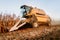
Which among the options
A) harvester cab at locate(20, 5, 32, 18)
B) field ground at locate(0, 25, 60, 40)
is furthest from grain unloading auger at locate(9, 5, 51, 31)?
field ground at locate(0, 25, 60, 40)

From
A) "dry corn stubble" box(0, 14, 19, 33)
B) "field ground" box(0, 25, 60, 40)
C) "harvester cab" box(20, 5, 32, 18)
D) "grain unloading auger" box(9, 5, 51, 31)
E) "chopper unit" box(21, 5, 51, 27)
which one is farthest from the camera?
"harvester cab" box(20, 5, 32, 18)

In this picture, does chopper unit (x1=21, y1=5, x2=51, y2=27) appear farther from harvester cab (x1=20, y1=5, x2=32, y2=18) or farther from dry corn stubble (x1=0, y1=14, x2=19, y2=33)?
dry corn stubble (x1=0, y1=14, x2=19, y2=33)

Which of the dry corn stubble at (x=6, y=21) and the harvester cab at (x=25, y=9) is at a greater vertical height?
the harvester cab at (x=25, y=9)

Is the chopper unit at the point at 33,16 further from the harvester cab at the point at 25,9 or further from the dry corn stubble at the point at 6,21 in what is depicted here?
the dry corn stubble at the point at 6,21

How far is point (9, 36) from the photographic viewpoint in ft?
27.6

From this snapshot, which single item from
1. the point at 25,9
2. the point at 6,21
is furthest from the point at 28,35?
the point at 25,9

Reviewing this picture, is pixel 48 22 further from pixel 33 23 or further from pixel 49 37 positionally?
pixel 49 37

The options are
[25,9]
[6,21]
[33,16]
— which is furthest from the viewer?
[25,9]

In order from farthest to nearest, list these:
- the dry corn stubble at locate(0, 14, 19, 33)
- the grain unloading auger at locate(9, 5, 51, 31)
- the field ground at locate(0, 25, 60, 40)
Result: the grain unloading auger at locate(9, 5, 51, 31), the dry corn stubble at locate(0, 14, 19, 33), the field ground at locate(0, 25, 60, 40)

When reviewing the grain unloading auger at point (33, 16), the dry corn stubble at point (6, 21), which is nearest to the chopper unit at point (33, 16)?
the grain unloading auger at point (33, 16)

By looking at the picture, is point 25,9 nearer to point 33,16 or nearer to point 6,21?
point 33,16

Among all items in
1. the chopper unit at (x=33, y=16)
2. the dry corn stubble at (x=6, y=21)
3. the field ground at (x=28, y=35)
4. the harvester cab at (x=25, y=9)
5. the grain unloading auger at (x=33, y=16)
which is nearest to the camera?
the field ground at (x=28, y=35)

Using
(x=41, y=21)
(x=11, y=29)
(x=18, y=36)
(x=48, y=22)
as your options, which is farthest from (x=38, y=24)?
(x=18, y=36)

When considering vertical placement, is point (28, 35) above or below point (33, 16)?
below
